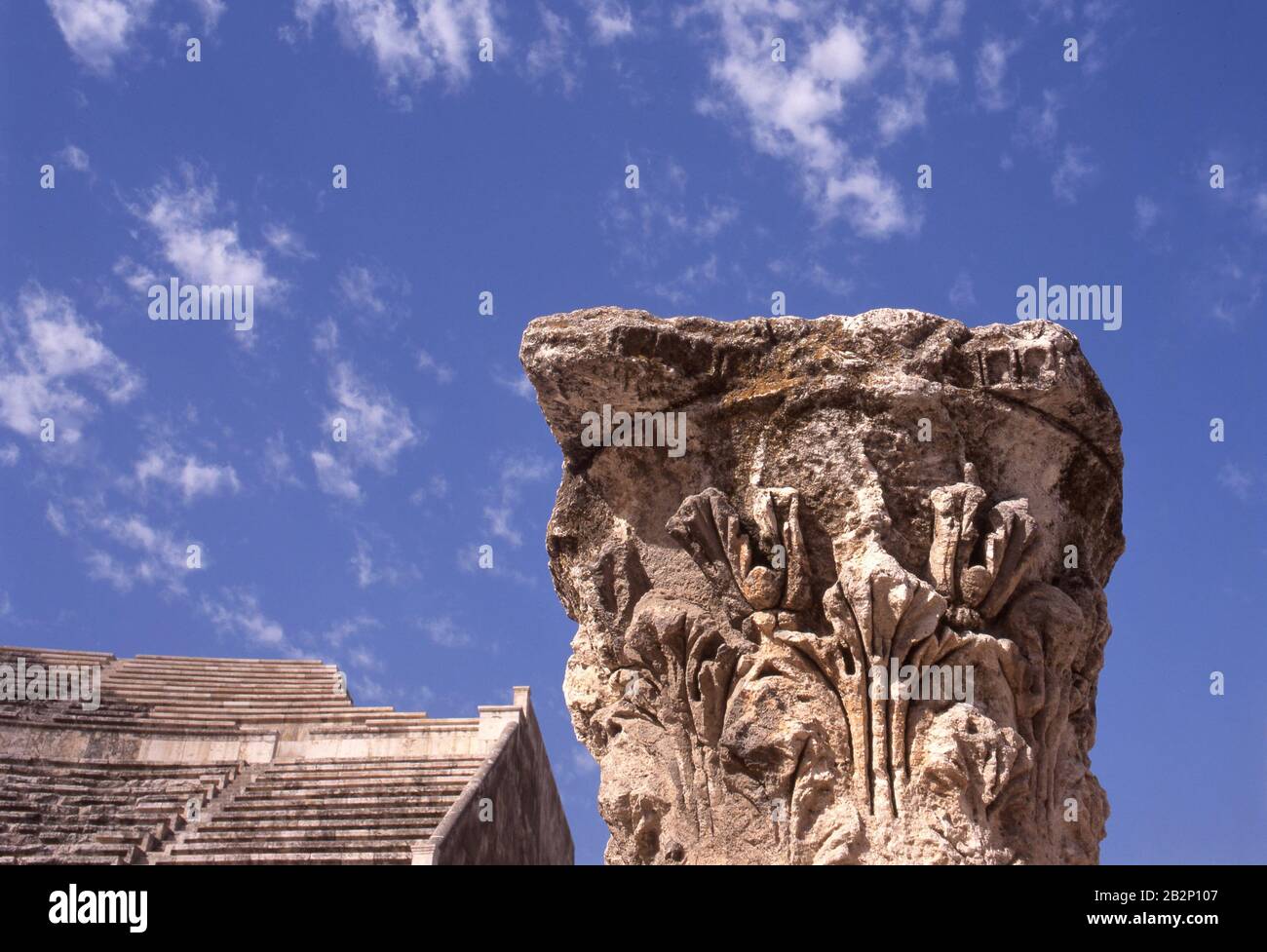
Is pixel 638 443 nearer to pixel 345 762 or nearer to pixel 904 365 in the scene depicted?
pixel 904 365

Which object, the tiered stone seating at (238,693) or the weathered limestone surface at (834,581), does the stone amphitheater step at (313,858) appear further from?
the weathered limestone surface at (834,581)

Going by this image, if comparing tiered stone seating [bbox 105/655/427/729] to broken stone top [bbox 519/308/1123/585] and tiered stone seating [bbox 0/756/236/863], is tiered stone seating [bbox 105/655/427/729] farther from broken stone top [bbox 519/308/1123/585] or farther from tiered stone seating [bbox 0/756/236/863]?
broken stone top [bbox 519/308/1123/585]

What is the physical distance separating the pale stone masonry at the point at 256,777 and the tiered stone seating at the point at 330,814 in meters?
0.02

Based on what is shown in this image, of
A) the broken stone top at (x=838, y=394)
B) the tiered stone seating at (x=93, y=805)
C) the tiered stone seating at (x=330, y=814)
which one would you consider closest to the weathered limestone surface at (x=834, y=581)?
the broken stone top at (x=838, y=394)

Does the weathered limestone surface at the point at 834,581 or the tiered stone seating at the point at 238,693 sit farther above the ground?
the tiered stone seating at the point at 238,693

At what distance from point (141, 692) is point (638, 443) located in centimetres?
1497

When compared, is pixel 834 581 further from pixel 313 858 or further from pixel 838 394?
pixel 313 858

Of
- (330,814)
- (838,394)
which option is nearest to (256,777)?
(330,814)

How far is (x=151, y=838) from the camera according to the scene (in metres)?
12.1

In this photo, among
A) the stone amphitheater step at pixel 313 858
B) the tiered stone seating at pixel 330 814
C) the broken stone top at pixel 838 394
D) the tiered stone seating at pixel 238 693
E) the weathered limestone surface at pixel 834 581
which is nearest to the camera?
the weathered limestone surface at pixel 834 581

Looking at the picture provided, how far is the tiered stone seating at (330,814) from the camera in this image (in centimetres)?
1133

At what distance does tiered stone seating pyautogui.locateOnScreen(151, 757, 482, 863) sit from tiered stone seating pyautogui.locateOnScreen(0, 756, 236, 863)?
17.9 inches

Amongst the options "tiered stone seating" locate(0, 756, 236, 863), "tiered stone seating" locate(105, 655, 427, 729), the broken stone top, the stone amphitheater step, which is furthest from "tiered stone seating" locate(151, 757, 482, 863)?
the broken stone top
